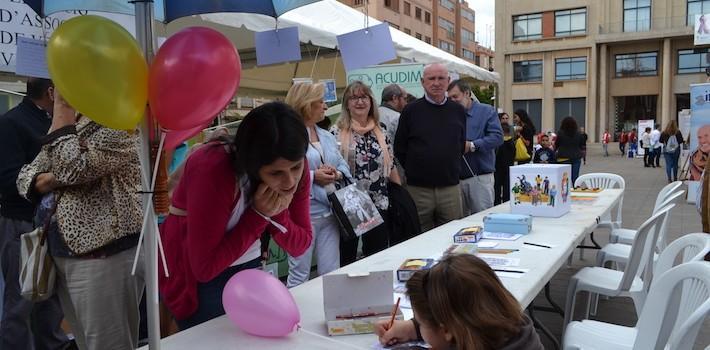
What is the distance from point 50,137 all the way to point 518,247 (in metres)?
2.10

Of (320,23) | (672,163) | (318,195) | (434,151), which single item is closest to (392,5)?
(672,163)

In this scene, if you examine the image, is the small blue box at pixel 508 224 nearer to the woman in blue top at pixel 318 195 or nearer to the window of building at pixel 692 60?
the woman in blue top at pixel 318 195

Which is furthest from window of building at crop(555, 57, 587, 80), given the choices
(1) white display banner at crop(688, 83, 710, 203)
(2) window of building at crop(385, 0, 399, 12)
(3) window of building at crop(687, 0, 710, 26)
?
(1) white display banner at crop(688, 83, 710, 203)

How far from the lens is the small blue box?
292cm

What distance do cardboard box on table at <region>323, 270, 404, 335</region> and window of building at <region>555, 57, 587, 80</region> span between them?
34.3 meters

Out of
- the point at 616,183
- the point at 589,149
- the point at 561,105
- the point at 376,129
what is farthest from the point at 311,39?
the point at 561,105

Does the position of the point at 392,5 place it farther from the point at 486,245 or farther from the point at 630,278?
the point at 486,245

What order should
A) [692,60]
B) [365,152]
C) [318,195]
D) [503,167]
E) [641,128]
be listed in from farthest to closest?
1. [692,60]
2. [641,128]
3. [503,167]
4. [365,152]
5. [318,195]

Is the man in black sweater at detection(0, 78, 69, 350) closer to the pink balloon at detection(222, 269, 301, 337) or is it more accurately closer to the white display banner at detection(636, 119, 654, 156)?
the pink balloon at detection(222, 269, 301, 337)

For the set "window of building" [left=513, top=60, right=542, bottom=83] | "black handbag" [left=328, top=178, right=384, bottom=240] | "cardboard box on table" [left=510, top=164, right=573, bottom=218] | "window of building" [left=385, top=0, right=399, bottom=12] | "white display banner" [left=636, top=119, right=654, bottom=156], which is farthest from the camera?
"window of building" [left=385, top=0, right=399, bottom=12]

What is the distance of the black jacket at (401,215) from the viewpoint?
3703 mm

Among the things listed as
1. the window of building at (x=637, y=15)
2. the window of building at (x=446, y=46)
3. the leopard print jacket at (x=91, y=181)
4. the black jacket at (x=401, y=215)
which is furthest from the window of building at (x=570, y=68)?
the leopard print jacket at (x=91, y=181)

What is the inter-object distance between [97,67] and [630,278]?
9.32 ft

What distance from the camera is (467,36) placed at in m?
65.1
